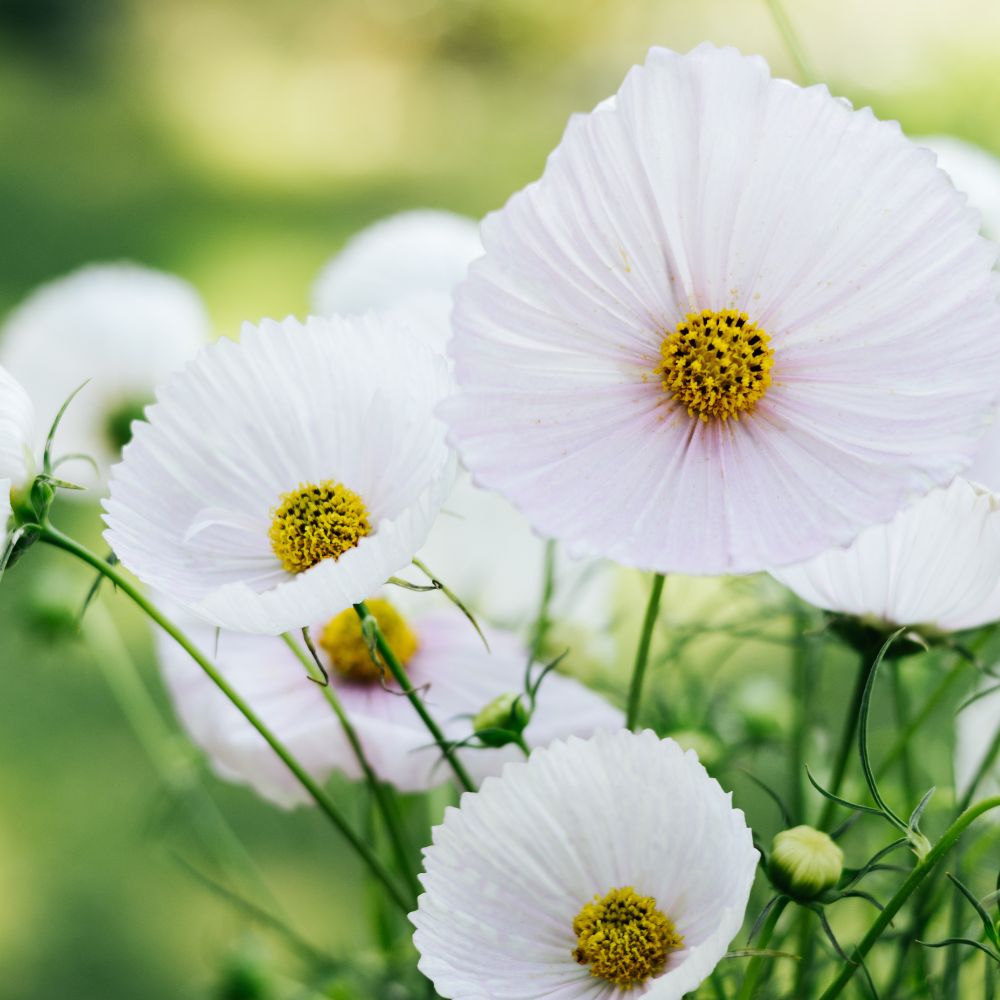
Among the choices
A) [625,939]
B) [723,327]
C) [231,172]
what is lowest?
[625,939]

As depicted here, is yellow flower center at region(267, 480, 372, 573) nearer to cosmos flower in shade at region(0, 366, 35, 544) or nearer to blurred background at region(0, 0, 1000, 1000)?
cosmos flower in shade at region(0, 366, 35, 544)

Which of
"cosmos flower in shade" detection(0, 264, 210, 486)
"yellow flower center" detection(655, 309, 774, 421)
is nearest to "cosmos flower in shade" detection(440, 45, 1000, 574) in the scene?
"yellow flower center" detection(655, 309, 774, 421)

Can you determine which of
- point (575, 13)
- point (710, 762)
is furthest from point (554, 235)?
point (575, 13)

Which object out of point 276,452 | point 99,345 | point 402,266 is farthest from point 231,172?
point 276,452

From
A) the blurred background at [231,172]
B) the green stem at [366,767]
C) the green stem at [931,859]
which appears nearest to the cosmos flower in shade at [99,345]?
the blurred background at [231,172]

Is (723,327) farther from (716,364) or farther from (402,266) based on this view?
(402,266)

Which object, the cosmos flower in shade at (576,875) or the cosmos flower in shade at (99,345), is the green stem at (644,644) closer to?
the cosmos flower in shade at (576,875)
